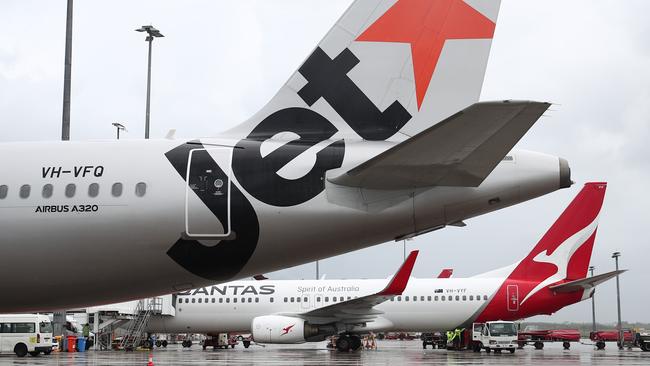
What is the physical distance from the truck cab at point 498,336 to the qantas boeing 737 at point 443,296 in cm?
38

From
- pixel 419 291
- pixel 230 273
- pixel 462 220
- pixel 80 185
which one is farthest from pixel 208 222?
pixel 419 291

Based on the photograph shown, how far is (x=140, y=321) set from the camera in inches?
1146

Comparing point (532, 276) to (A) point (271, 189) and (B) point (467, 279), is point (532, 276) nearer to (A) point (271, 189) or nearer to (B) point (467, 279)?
(B) point (467, 279)

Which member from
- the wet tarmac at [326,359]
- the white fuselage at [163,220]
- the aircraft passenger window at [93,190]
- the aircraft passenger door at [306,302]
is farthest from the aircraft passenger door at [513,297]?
the aircraft passenger window at [93,190]

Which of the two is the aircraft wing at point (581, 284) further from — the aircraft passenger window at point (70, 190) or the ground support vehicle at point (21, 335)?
the aircraft passenger window at point (70, 190)

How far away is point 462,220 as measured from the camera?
7.70 metres

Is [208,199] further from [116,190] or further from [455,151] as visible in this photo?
[455,151]

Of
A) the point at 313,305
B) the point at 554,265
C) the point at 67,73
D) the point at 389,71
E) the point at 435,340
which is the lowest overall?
the point at 435,340

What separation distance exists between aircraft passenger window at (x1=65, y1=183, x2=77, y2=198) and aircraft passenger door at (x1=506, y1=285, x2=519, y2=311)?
2330cm

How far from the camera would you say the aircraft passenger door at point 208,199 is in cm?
737

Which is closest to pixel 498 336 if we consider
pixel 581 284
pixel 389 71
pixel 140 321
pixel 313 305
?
pixel 581 284

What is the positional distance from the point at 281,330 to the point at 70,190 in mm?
18264

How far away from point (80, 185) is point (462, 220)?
4.21 metres

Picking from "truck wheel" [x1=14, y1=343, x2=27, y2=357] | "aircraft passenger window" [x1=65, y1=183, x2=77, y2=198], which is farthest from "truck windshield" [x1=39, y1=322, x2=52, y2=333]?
"aircraft passenger window" [x1=65, y1=183, x2=77, y2=198]
